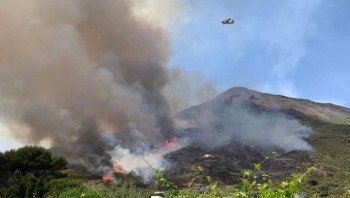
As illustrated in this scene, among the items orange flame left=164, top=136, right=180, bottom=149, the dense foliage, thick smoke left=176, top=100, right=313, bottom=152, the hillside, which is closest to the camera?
the dense foliage

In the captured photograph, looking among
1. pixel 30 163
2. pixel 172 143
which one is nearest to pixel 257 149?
pixel 172 143

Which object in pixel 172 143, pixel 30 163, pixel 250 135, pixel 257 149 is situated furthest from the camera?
pixel 250 135

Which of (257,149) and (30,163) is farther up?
(257,149)

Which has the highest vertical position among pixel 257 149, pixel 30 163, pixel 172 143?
pixel 172 143

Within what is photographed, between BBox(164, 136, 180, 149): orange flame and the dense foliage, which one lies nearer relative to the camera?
the dense foliage

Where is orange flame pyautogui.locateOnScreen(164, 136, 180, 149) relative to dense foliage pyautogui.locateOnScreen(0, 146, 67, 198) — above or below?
above

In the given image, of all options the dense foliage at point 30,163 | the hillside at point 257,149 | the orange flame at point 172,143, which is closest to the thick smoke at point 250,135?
the hillside at point 257,149

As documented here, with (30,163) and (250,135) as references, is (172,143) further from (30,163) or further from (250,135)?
(30,163)

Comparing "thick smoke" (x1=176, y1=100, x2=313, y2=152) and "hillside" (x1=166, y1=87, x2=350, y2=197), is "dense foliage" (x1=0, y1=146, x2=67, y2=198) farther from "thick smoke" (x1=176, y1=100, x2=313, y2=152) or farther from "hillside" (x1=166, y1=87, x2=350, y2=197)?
"thick smoke" (x1=176, y1=100, x2=313, y2=152)

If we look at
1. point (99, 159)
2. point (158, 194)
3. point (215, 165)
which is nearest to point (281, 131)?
point (215, 165)

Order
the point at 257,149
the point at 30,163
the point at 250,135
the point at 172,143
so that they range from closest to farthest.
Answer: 1. the point at 30,163
2. the point at 172,143
3. the point at 257,149
4. the point at 250,135

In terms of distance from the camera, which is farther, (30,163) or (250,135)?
(250,135)

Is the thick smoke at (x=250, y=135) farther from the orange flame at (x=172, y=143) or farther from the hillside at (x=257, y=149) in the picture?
the orange flame at (x=172, y=143)

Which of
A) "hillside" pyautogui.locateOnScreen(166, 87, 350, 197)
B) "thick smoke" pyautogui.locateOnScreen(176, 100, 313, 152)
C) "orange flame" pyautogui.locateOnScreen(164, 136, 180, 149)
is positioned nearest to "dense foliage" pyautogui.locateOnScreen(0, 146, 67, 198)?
"hillside" pyautogui.locateOnScreen(166, 87, 350, 197)
